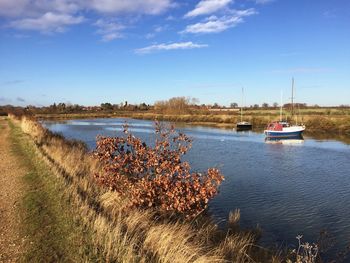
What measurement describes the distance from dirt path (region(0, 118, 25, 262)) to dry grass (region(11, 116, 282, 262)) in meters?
1.33

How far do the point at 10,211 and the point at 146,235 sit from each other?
3.85m

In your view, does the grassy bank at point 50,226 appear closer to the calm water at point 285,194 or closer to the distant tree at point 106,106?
the calm water at point 285,194

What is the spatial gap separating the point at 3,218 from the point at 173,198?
4.10 meters

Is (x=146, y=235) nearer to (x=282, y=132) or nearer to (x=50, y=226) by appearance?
(x=50, y=226)

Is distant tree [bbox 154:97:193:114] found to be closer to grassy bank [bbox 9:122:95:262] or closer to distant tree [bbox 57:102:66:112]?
distant tree [bbox 57:102:66:112]

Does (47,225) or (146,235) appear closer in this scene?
(146,235)

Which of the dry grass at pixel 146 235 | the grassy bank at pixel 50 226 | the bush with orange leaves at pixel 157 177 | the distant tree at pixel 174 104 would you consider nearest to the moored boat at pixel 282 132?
the dry grass at pixel 146 235

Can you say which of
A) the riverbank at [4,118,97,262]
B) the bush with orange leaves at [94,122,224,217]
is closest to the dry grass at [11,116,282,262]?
the riverbank at [4,118,97,262]

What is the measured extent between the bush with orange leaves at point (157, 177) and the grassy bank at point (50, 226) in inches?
63.0

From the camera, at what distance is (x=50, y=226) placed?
8.40 metres

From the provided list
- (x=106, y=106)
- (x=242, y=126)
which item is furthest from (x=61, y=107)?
(x=242, y=126)

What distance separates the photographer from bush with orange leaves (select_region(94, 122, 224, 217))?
32.8 ft

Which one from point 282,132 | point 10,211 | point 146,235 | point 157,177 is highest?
point 157,177

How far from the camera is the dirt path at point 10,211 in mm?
7177
